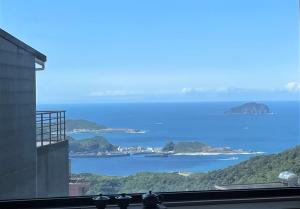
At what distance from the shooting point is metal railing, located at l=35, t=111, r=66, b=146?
2330 mm

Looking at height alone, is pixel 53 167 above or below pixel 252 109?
below

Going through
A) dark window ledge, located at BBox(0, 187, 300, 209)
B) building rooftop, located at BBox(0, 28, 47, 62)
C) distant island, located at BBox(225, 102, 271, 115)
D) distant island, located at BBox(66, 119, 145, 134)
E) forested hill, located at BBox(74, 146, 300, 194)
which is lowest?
dark window ledge, located at BBox(0, 187, 300, 209)

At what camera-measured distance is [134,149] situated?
2.43 metres

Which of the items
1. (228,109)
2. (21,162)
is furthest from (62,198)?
(228,109)

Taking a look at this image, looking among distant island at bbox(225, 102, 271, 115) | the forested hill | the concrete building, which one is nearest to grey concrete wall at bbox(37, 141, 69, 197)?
the concrete building

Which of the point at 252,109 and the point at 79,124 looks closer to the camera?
the point at 79,124

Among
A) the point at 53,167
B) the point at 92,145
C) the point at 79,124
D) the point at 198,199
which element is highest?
the point at 79,124

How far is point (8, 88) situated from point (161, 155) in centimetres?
84

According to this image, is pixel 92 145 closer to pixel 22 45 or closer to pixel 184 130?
pixel 184 130

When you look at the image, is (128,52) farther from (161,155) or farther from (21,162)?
(21,162)

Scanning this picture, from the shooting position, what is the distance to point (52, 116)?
235cm

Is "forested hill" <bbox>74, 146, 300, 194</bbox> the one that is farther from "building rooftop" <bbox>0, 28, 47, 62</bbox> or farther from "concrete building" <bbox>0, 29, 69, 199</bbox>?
"building rooftop" <bbox>0, 28, 47, 62</bbox>

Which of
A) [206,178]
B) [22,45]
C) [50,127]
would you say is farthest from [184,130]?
[22,45]

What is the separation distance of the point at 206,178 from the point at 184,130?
0.90 feet
